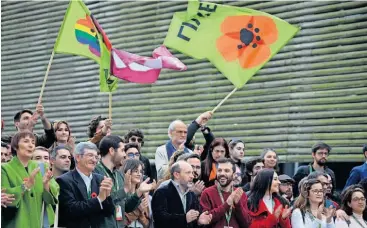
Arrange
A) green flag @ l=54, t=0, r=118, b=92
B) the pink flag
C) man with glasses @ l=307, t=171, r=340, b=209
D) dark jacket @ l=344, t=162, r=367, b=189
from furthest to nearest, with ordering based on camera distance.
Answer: dark jacket @ l=344, t=162, r=367, b=189
green flag @ l=54, t=0, r=118, b=92
the pink flag
man with glasses @ l=307, t=171, r=340, b=209

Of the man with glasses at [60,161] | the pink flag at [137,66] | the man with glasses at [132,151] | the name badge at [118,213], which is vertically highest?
the pink flag at [137,66]

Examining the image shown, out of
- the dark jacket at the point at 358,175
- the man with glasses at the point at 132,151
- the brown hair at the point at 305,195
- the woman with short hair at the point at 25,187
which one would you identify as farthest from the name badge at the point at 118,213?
the dark jacket at the point at 358,175

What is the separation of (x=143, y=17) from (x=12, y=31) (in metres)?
4.39

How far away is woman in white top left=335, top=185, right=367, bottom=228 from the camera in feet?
36.8

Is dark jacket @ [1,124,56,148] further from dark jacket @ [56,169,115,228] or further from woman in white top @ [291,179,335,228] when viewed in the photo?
woman in white top @ [291,179,335,228]

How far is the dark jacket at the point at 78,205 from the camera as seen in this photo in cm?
902

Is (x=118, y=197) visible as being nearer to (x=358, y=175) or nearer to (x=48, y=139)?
(x=48, y=139)

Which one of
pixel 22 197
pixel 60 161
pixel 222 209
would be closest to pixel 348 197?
pixel 222 209

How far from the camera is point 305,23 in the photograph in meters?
15.8

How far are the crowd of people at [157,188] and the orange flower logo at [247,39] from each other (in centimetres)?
93

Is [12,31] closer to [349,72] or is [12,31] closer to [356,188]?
[349,72]

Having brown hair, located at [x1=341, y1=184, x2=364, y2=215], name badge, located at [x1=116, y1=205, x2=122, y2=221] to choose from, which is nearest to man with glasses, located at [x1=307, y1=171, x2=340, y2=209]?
brown hair, located at [x1=341, y1=184, x2=364, y2=215]

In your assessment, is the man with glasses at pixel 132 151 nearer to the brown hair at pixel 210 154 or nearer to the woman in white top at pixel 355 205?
the brown hair at pixel 210 154

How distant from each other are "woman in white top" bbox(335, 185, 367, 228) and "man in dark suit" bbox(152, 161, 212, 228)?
2.11m
